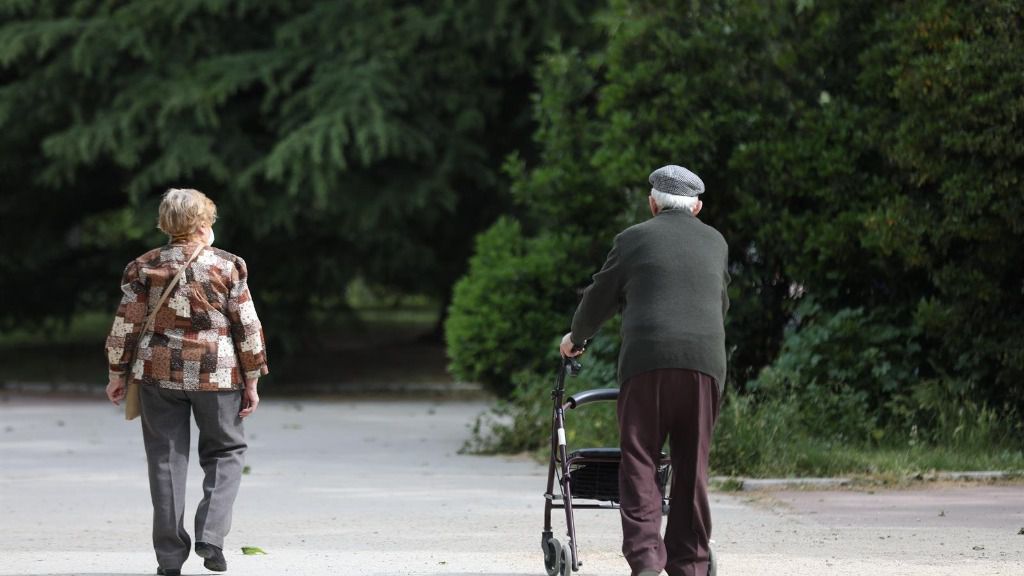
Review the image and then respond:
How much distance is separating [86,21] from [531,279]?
7.45 meters

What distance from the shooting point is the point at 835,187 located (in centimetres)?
1167

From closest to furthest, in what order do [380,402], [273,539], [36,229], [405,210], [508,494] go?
[273,539] → [508,494] → [405,210] → [380,402] → [36,229]

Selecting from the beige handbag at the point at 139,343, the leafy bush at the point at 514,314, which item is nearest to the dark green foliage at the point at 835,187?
the leafy bush at the point at 514,314

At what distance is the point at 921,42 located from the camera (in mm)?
10914

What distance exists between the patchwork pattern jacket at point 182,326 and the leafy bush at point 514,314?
673cm

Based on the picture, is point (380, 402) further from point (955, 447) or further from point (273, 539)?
point (273, 539)

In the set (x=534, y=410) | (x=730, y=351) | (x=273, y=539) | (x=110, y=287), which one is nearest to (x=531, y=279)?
(x=534, y=410)

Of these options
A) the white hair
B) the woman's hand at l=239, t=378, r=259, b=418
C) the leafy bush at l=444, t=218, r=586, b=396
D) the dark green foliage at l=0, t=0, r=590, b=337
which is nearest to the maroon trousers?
the white hair

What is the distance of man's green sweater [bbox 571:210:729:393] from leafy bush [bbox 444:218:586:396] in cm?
710

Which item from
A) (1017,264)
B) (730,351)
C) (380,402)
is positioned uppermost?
(1017,264)

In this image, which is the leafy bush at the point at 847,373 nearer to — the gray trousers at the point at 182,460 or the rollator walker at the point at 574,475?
the rollator walker at the point at 574,475

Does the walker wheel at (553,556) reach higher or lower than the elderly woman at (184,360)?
lower

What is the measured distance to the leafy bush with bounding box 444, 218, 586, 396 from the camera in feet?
44.0

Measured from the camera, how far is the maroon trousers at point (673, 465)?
19.5ft
